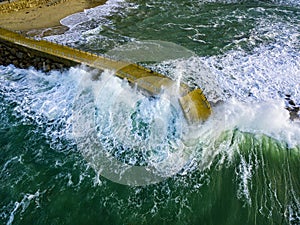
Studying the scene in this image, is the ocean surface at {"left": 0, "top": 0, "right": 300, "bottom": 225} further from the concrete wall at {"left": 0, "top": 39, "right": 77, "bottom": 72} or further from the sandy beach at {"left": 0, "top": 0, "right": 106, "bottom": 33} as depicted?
the sandy beach at {"left": 0, "top": 0, "right": 106, "bottom": 33}

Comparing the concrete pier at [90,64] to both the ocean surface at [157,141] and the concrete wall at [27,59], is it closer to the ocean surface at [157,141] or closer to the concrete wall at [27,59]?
the concrete wall at [27,59]

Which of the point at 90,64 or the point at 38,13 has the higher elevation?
the point at 38,13

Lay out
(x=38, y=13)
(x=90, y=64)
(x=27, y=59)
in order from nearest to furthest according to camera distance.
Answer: (x=90, y=64)
(x=27, y=59)
(x=38, y=13)

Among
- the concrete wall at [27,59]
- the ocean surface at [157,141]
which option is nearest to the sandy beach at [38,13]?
the concrete wall at [27,59]

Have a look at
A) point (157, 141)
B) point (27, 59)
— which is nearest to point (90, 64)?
point (27, 59)

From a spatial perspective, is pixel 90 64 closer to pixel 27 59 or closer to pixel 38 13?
pixel 27 59

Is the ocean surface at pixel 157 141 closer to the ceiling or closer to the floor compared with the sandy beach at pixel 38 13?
closer to the floor

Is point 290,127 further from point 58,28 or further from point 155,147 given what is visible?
point 58,28
